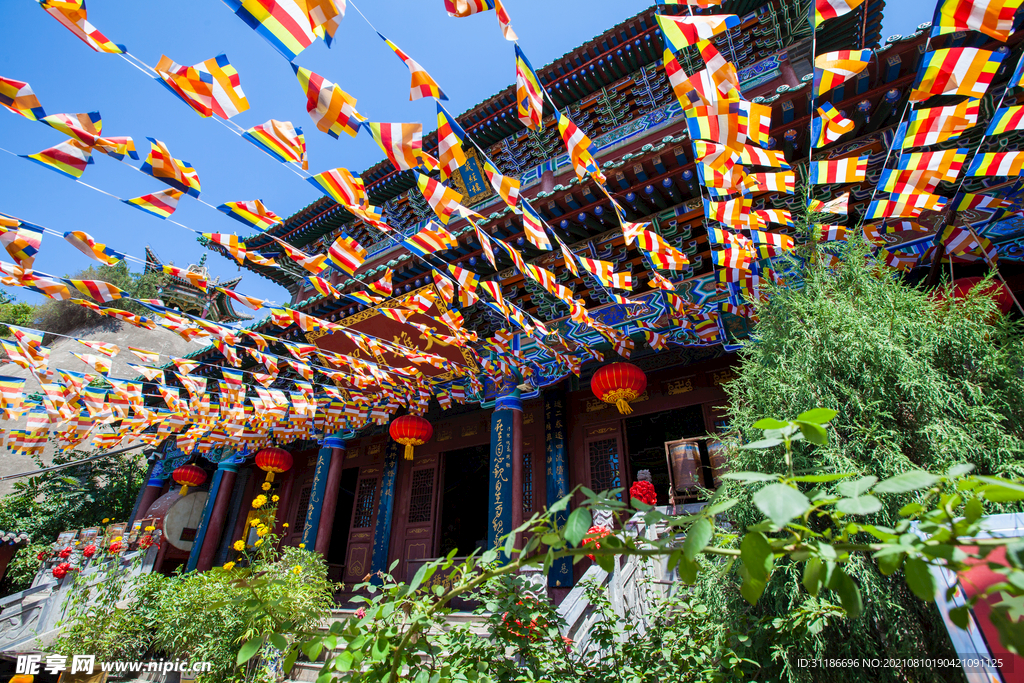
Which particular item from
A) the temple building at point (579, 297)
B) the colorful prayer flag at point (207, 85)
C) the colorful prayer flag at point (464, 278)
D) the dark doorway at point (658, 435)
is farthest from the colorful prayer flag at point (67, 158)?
the dark doorway at point (658, 435)

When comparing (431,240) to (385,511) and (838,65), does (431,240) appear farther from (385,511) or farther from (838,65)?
(385,511)

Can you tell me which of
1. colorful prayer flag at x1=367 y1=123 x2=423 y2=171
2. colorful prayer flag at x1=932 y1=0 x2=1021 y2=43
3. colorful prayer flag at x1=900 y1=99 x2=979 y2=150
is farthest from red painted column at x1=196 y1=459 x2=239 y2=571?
colorful prayer flag at x1=932 y1=0 x2=1021 y2=43

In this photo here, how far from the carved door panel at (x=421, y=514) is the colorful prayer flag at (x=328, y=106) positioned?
24.9 feet

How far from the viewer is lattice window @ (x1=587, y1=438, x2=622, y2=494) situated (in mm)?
7445

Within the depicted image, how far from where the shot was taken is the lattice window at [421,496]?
938 cm

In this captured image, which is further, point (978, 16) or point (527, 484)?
point (527, 484)

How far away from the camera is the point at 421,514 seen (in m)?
9.41

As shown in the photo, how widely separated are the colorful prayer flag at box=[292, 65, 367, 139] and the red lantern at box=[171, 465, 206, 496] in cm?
1309

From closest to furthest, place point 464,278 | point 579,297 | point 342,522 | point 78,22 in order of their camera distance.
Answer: point 78,22
point 464,278
point 579,297
point 342,522

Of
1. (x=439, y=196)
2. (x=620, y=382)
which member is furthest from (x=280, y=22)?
(x=620, y=382)

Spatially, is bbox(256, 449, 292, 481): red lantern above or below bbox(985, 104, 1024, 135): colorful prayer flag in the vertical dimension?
below

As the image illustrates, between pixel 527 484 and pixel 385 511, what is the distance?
347 cm

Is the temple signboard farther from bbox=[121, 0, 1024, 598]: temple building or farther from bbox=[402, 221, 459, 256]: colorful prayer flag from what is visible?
bbox=[402, 221, 459, 256]: colorful prayer flag

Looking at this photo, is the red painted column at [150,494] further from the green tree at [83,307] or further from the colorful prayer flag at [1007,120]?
the green tree at [83,307]
